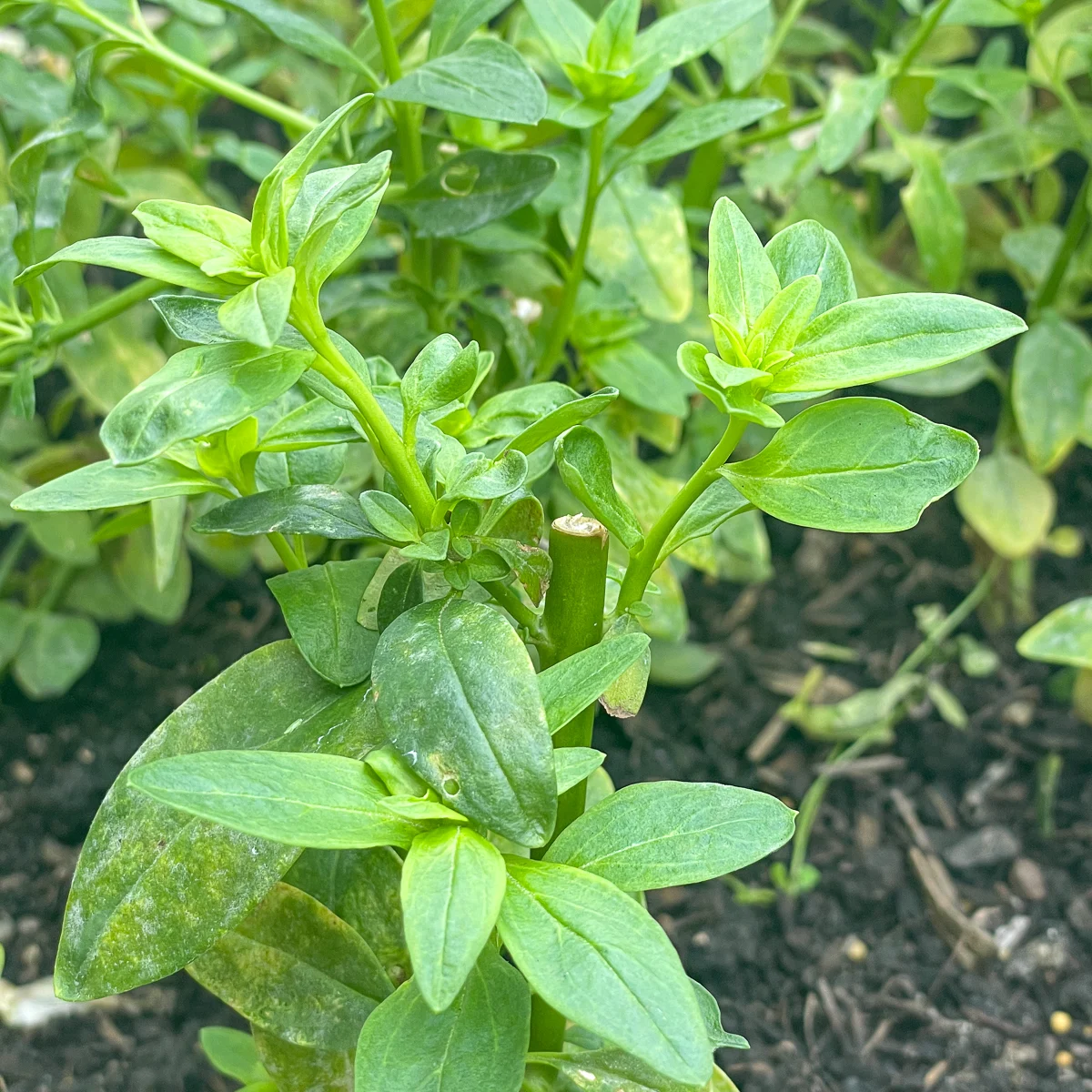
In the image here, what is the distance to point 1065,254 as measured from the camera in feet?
4.98

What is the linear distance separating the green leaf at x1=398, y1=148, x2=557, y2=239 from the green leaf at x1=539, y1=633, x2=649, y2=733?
460 mm

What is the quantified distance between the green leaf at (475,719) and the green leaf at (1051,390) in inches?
42.1

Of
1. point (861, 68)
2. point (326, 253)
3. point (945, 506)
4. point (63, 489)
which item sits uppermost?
point (326, 253)

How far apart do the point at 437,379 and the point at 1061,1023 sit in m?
0.98

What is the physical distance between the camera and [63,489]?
70 centimetres

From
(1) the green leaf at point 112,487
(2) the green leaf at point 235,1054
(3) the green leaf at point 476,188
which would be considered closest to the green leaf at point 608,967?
(1) the green leaf at point 112,487

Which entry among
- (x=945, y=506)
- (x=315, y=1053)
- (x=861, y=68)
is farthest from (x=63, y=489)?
(x=861, y=68)

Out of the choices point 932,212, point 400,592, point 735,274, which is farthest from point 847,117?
point 400,592

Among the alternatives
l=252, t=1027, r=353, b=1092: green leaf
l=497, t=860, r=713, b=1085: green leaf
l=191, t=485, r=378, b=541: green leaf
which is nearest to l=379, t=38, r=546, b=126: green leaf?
l=191, t=485, r=378, b=541: green leaf

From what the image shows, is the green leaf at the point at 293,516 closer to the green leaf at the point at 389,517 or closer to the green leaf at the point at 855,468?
the green leaf at the point at 389,517

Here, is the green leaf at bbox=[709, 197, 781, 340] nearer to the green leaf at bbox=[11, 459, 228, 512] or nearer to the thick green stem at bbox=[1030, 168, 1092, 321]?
the green leaf at bbox=[11, 459, 228, 512]

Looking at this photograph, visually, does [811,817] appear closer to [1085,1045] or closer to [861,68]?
[1085,1045]

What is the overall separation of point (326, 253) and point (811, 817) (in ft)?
3.40

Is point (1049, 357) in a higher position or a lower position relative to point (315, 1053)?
higher
